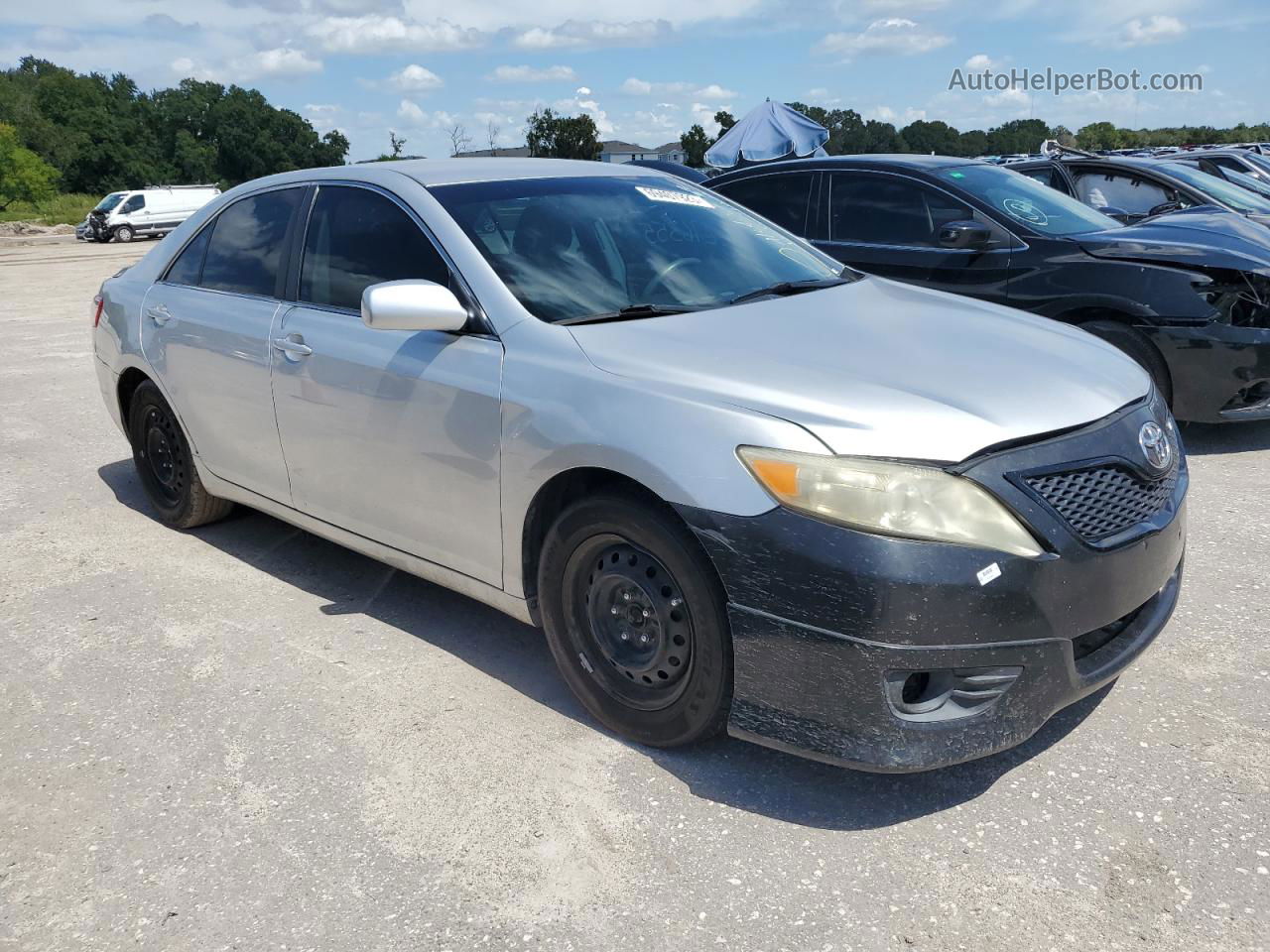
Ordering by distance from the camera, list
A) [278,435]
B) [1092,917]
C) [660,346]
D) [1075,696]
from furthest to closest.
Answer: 1. [278,435]
2. [660,346]
3. [1075,696]
4. [1092,917]

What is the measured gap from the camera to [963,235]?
19.8 feet

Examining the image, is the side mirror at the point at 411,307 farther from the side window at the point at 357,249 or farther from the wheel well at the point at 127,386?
the wheel well at the point at 127,386

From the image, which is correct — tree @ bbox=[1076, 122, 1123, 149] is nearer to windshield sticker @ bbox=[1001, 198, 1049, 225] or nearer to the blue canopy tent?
the blue canopy tent

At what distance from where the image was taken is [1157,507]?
286 centimetres

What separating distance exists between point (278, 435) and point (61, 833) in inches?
66.2

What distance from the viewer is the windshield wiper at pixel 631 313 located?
10.6 ft

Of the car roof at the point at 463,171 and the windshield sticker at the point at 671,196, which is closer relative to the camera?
the car roof at the point at 463,171

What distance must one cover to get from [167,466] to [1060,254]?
4.96m

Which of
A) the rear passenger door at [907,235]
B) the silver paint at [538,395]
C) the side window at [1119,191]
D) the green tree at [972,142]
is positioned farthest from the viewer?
the green tree at [972,142]

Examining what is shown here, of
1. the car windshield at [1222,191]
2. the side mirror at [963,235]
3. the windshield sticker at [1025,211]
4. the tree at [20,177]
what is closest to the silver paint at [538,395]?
the side mirror at [963,235]

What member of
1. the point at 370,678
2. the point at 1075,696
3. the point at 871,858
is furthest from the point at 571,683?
the point at 1075,696

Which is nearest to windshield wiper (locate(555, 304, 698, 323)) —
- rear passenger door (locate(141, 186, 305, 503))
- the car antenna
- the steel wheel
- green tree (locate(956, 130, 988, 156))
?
the steel wheel

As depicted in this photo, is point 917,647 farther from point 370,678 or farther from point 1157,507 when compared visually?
point 370,678

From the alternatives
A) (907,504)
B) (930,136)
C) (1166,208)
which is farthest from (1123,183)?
(930,136)
